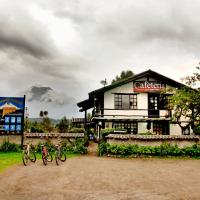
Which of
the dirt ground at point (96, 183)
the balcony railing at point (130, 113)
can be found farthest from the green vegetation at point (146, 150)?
the balcony railing at point (130, 113)

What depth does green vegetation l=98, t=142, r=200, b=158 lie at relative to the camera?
20328mm

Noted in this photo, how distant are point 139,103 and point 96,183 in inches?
918

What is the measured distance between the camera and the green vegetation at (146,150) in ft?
66.7

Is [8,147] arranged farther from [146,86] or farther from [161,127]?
[161,127]

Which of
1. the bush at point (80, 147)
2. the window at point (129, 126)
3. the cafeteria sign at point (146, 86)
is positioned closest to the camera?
the bush at point (80, 147)

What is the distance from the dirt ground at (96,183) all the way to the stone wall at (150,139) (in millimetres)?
6037

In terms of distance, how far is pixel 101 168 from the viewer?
47.9 feet

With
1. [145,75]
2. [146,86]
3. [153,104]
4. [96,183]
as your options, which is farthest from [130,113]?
[96,183]

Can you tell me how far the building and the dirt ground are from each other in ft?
58.5

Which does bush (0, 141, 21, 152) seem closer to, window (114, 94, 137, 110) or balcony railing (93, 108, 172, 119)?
balcony railing (93, 108, 172, 119)

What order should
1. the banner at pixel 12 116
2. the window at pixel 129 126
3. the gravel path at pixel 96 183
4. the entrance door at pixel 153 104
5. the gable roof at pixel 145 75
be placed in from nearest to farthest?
the gravel path at pixel 96 183 → the banner at pixel 12 116 → the gable roof at pixel 145 75 → the window at pixel 129 126 → the entrance door at pixel 153 104

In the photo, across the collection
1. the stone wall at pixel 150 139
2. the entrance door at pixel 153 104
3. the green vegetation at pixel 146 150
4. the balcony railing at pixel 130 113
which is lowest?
the green vegetation at pixel 146 150

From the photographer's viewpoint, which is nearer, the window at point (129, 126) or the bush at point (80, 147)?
the bush at point (80, 147)

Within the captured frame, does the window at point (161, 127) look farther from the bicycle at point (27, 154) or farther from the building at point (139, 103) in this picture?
the bicycle at point (27, 154)
